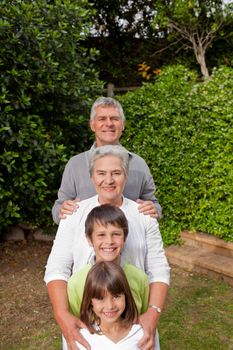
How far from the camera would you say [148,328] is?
1.85 metres

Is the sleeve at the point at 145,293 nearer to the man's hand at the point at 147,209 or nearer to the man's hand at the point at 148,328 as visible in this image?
the man's hand at the point at 148,328

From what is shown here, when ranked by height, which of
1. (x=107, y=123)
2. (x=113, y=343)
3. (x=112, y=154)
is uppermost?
(x=107, y=123)

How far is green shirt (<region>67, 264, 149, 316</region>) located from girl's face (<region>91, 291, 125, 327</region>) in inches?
4.5

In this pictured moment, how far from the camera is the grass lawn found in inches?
138

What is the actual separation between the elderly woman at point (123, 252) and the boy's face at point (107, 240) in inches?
5.2

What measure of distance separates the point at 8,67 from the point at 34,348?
2.73 metres

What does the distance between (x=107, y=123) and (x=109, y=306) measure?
1135 millimetres

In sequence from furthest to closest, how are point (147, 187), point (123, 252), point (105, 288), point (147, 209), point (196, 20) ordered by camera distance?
1. point (196, 20)
2. point (147, 187)
3. point (147, 209)
4. point (123, 252)
5. point (105, 288)

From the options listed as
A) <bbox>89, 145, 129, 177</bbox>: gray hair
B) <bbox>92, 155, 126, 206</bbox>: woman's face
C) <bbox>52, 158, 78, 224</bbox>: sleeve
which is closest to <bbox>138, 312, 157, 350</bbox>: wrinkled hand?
<bbox>92, 155, 126, 206</bbox>: woman's face

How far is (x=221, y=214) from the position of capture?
4859 mm

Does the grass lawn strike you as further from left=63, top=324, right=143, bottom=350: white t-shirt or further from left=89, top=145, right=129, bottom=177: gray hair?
left=89, top=145, right=129, bottom=177: gray hair

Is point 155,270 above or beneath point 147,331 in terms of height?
above

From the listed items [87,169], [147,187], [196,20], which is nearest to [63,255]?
[87,169]

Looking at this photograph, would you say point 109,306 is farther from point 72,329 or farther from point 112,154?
point 112,154
